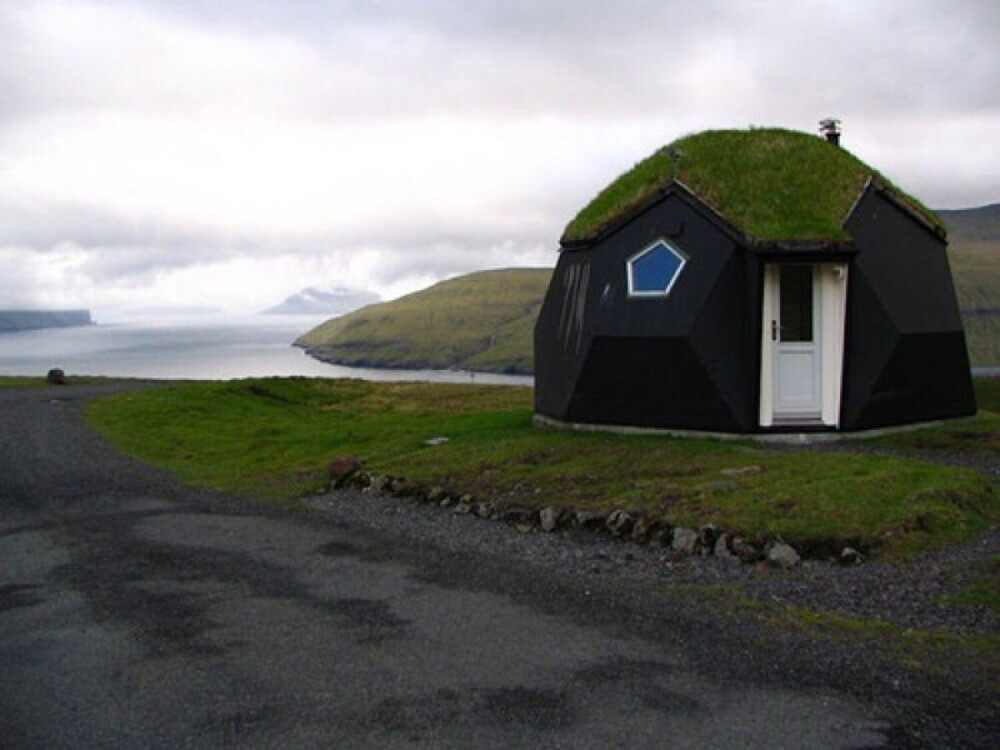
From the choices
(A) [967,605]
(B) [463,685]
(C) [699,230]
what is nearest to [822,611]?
(A) [967,605]

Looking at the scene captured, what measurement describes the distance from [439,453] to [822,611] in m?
10.7

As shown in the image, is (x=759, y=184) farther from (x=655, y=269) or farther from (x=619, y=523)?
(x=619, y=523)

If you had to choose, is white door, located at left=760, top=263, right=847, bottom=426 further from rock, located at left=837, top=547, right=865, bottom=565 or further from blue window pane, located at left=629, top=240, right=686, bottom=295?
rock, located at left=837, top=547, right=865, bottom=565

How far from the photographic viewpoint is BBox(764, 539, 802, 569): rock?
9.73 metres

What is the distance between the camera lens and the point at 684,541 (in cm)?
1057

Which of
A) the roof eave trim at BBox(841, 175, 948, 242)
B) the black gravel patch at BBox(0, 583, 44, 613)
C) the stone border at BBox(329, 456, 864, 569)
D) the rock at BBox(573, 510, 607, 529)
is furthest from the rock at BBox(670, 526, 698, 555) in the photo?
the roof eave trim at BBox(841, 175, 948, 242)

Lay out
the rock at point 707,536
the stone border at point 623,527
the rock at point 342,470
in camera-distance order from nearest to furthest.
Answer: the stone border at point 623,527 < the rock at point 707,536 < the rock at point 342,470

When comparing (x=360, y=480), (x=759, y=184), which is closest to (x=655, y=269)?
(x=759, y=184)

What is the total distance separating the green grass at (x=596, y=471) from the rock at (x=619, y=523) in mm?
339

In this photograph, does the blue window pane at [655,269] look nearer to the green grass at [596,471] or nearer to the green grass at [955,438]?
the green grass at [596,471]

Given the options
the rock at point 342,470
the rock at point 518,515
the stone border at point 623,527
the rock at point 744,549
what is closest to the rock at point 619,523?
the stone border at point 623,527

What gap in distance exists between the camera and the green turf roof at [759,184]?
1669 cm

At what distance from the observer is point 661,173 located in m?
18.6

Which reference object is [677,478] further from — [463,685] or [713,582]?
[463,685]
